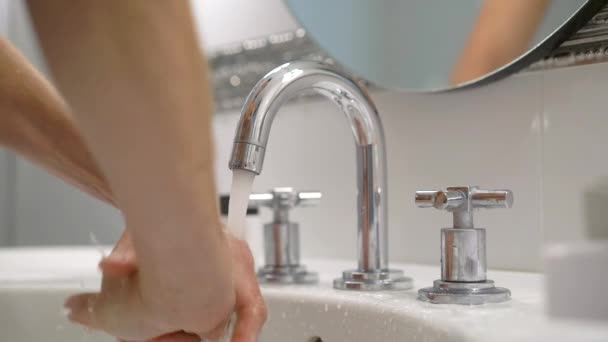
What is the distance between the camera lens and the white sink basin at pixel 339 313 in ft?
1.23

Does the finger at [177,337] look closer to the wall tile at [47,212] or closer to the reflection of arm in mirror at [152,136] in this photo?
the reflection of arm in mirror at [152,136]

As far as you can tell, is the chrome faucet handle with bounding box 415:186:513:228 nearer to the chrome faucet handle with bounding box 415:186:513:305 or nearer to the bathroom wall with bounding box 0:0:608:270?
the chrome faucet handle with bounding box 415:186:513:305

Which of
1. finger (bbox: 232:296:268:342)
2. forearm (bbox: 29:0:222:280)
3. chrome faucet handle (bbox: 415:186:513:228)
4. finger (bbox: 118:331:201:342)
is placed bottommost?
finger (bbox: 118:331:201:342)

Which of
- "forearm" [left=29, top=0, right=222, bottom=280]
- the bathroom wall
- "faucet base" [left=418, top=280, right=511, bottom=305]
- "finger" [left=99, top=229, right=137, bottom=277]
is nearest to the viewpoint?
"forearm" [left=29, top=0, right=222, bottom=280]

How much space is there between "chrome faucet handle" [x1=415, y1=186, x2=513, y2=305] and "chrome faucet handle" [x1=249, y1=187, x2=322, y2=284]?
0.50ft

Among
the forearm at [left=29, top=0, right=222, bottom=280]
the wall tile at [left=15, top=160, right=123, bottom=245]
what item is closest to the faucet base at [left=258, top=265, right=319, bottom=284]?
the forearm at [left=29, top=0, right=222, bottom=280]

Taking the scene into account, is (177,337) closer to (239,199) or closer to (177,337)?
(177,337)

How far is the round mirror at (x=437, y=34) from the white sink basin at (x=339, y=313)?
185mm

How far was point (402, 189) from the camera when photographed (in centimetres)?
70

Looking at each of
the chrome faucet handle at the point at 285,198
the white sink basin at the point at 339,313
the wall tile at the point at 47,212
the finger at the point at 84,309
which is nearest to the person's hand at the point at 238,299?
the finger at the point at 84,309

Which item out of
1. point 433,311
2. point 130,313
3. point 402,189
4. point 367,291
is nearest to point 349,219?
point 402,189

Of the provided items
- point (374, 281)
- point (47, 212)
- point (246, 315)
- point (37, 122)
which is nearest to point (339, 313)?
point (374, 281)

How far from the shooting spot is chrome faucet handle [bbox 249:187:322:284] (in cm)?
63

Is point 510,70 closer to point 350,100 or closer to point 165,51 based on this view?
point 350,100
